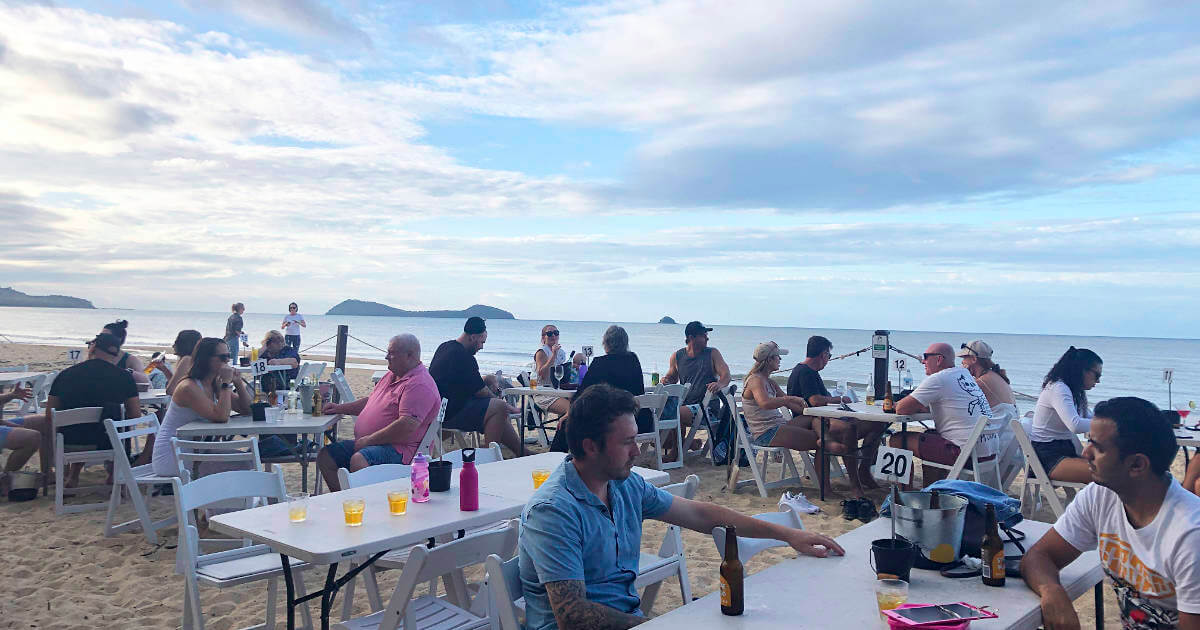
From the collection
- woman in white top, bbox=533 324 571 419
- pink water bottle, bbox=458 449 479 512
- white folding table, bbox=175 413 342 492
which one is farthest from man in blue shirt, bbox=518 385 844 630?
woman in white top, bbox=533 324 571 419

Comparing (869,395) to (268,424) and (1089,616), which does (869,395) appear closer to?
(1089,616)

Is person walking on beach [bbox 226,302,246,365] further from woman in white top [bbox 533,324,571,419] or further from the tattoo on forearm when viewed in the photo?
the tattoo on forearm

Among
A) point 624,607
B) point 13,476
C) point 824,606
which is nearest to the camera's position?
point 824,606

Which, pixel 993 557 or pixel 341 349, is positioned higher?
pixel 341 349

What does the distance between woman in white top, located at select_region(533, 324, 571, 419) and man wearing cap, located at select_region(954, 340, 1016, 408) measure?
3.63m

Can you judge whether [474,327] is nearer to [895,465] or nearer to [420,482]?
[895,465]

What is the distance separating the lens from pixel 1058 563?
205cm

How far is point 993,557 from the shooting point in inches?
79.0

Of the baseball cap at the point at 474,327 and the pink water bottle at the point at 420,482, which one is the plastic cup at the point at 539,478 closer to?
the pink water bottle at the point at 420,482

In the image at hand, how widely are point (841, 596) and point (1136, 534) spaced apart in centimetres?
77

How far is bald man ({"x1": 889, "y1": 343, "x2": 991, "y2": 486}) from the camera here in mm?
5469

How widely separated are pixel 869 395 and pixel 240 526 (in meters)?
5.39

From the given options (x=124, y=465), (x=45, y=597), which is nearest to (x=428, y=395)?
(x=124, y=465)

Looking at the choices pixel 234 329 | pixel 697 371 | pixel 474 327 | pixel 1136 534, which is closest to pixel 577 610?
pixel 1136 534
